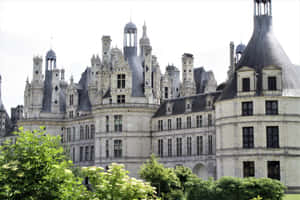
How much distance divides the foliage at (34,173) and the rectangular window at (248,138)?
33.7 m

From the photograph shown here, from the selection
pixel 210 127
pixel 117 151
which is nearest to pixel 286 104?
pixel 210 127

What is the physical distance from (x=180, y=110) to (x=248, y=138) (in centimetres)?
1668

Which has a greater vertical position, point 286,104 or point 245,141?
point 286,104

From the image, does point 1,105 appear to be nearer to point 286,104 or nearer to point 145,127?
point 145,127

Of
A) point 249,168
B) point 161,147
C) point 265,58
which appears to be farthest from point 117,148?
point 265,58

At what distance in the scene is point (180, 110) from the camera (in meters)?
70.7

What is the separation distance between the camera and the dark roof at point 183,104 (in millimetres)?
67750

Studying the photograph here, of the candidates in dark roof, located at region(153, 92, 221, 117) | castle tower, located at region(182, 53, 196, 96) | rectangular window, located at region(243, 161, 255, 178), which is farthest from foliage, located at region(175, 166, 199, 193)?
castle tower, located at region(182, 53, 196, 96)

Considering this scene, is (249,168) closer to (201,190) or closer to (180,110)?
(201,190)

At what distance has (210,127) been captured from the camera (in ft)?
217

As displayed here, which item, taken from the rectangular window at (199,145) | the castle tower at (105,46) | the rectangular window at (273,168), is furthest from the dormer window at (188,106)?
the rectangular window at (273,168)

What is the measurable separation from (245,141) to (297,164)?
17.3 feet

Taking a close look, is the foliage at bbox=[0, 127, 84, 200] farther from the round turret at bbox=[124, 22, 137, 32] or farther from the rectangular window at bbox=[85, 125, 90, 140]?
the rectangular window at bbox=[85, 125, 90, 140]

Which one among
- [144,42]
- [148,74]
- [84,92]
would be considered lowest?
[84,92]
